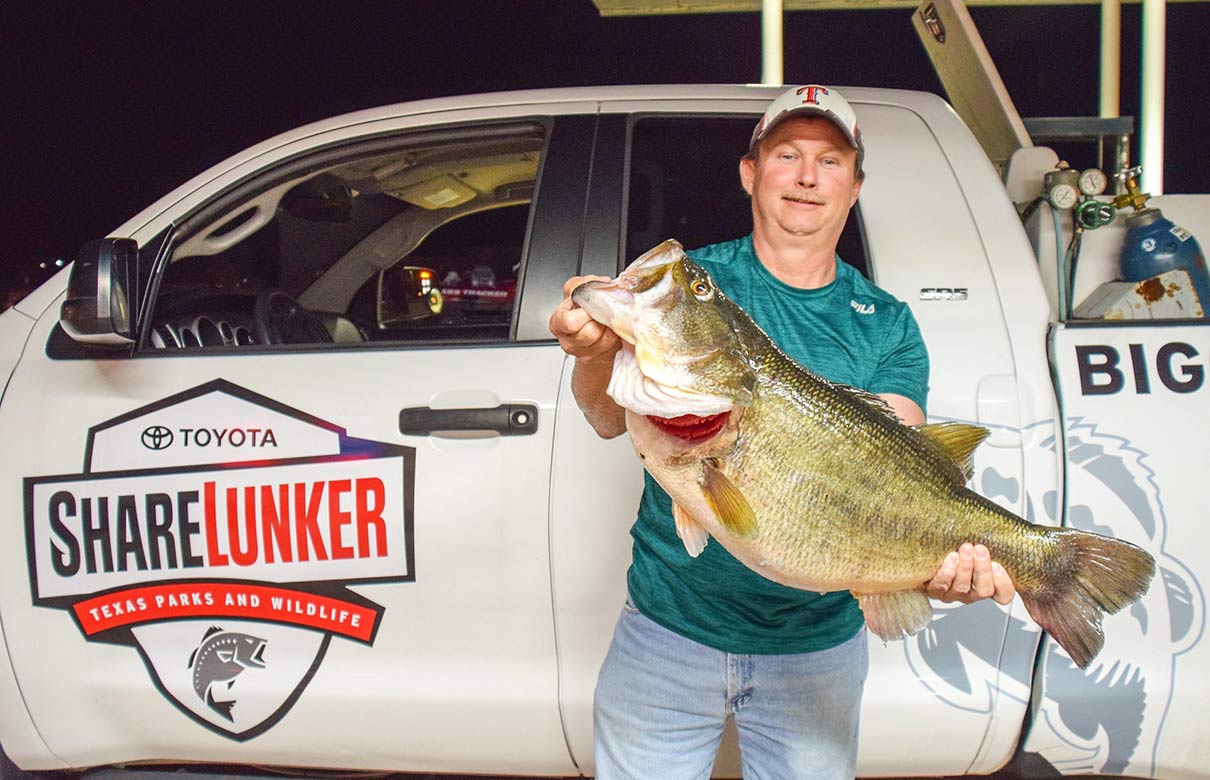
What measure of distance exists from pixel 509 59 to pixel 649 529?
1930 centimetres

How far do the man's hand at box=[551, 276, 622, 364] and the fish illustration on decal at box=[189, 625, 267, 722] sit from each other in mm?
1350

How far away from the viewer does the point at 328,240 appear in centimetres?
348

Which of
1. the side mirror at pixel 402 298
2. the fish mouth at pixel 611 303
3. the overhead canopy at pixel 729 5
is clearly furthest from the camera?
the overhead canopy at pixel 729 5

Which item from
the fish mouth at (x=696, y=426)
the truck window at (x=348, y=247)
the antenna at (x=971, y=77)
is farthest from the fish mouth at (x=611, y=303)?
the antenna at (x=971, y=77)

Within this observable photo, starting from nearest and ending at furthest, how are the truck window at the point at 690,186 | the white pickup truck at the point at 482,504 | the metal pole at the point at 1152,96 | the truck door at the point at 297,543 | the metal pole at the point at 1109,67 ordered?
the white pickup truck at the point at 482,504 → the truck door at the point at 297,543 → the truck window at the point at 690,186 → the metal pole at the point at 1152,96 → the metal pole at the point at 1109,67

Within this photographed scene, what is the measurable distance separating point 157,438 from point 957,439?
181 cm

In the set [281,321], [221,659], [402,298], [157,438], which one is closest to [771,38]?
[402,298]

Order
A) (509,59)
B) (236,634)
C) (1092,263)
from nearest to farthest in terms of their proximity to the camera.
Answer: (236,634), (1092,263), (509,59)

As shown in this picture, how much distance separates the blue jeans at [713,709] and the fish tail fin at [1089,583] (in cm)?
40

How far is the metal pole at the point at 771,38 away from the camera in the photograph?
4972 millimetres

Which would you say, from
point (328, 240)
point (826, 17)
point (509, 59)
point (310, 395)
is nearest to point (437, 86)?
point (509, 59)

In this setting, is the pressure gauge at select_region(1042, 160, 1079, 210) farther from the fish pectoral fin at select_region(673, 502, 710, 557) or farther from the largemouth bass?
the fish pectoral fin at select_region(673, 502, 710, 557)

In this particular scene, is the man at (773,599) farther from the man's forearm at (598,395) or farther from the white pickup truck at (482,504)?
the white pickup truck at (482,504)

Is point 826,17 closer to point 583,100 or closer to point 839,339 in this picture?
point 583,100
